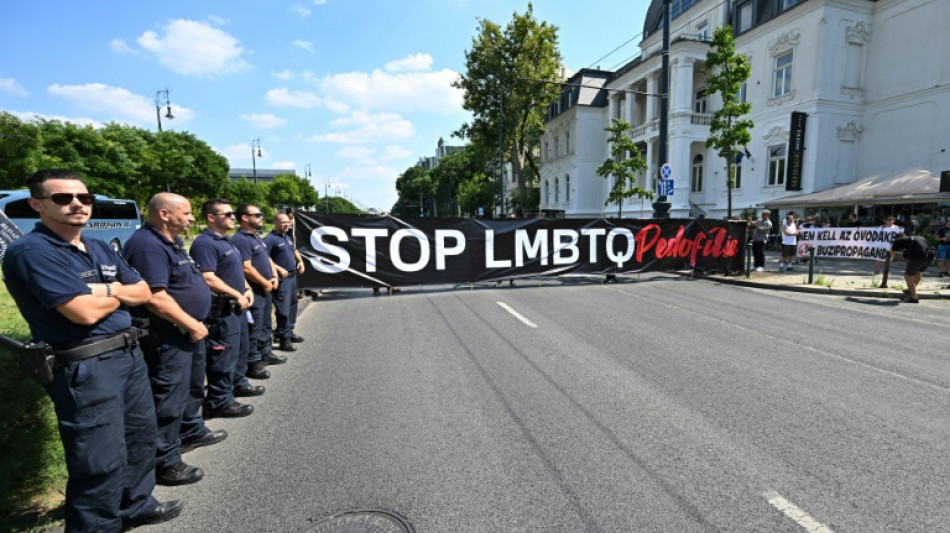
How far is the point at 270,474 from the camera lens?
10.4 ft

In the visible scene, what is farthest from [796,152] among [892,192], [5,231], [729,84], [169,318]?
[5,231]

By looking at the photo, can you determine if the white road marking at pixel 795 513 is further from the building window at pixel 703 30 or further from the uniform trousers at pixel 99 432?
the building window at pixel 703 30

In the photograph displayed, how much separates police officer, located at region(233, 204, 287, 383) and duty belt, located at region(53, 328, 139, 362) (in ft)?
8.06

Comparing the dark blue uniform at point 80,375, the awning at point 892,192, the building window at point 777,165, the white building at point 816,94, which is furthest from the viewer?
the building window at point 777,165

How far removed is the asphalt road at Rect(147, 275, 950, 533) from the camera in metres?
2.72

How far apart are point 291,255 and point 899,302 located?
1262cm

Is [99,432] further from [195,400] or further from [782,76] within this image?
[782,76]

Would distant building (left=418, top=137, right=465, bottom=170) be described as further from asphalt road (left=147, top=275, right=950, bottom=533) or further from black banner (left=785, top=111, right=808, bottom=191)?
asphalt road (left=147, top=275, right=950, bottom=533)

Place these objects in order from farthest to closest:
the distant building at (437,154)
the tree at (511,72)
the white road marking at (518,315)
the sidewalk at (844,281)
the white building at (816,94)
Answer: the distant building at (437,154), the tree at (511,72), the white building at (816,94), the sidewalk at (844,281), the white road marking at (518,315)

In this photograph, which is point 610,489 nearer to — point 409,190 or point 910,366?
point 910,366

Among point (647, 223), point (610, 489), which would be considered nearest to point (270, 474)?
point (610, 489)

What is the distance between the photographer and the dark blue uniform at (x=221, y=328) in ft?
13.2

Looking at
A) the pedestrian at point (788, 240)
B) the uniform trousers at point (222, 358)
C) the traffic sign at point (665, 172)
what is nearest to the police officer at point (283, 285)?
the uniform trousers at point (222, 358)

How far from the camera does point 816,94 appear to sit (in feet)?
74.3
